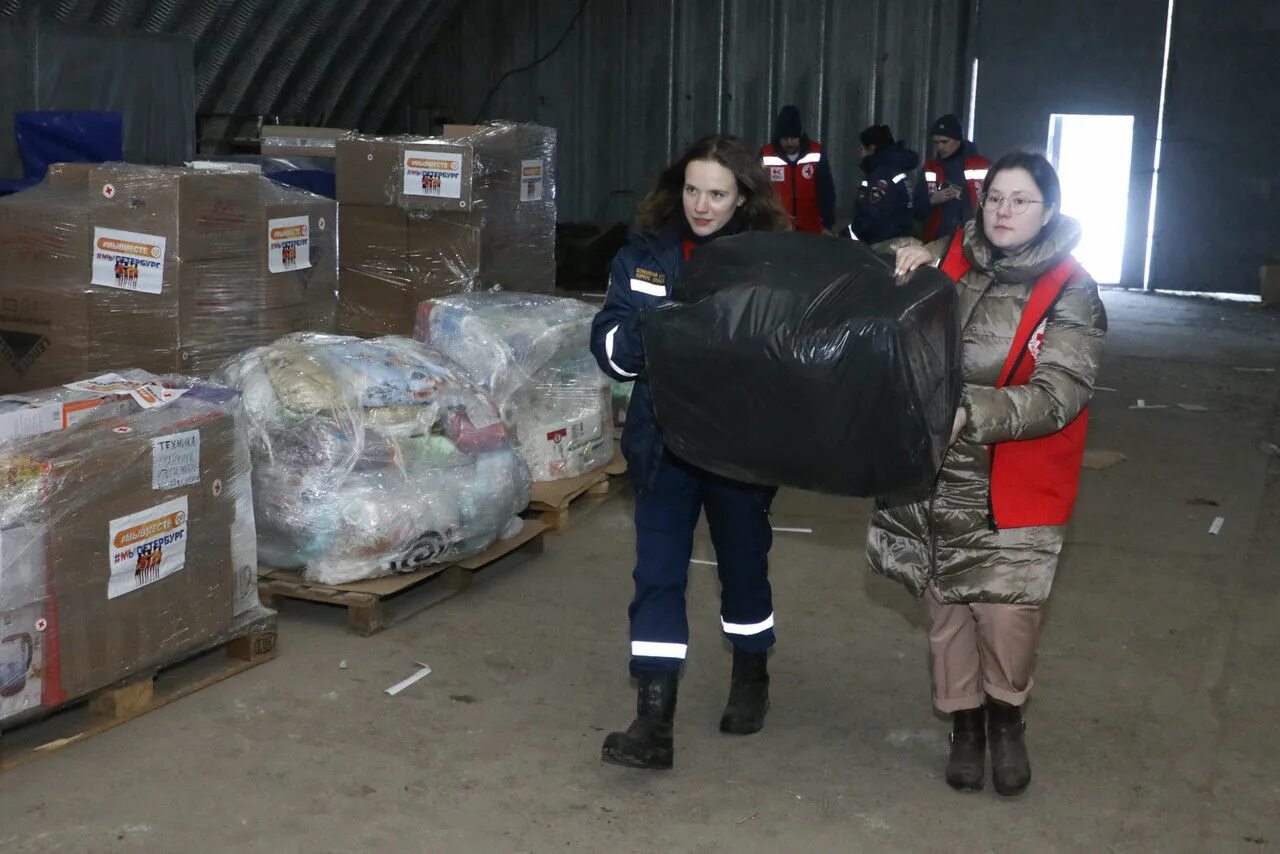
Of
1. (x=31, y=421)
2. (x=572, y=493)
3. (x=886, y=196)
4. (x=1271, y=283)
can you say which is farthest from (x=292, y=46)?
(x=1271, y=283)

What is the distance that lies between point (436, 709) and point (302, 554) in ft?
2.73

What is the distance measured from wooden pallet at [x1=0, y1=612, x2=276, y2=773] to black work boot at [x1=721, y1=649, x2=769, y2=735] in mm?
1338

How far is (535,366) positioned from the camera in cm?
532

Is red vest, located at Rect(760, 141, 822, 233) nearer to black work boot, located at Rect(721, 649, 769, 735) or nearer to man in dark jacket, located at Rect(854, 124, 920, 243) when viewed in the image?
man in dark jacket, located at Rect(854, 124, 920, 243)

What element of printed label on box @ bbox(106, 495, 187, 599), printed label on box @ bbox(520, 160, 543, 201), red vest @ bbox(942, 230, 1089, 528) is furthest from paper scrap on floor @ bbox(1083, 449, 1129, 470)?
printed label on box @ bbox(106, 495, 187, 599)

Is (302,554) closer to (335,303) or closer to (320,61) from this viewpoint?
(335,303)

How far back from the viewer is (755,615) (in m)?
3.52

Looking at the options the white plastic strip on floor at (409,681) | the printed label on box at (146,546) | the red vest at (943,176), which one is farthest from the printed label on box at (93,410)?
the red vest at (943,176)

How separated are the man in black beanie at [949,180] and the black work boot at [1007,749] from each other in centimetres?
668

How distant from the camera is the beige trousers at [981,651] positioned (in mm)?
3102

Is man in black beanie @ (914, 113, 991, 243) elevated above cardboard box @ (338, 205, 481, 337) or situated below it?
above

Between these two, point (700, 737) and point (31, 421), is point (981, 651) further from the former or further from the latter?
point (31, 421)

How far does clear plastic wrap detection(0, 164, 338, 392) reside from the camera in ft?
15.6

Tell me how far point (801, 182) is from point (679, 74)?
3.10 meters
